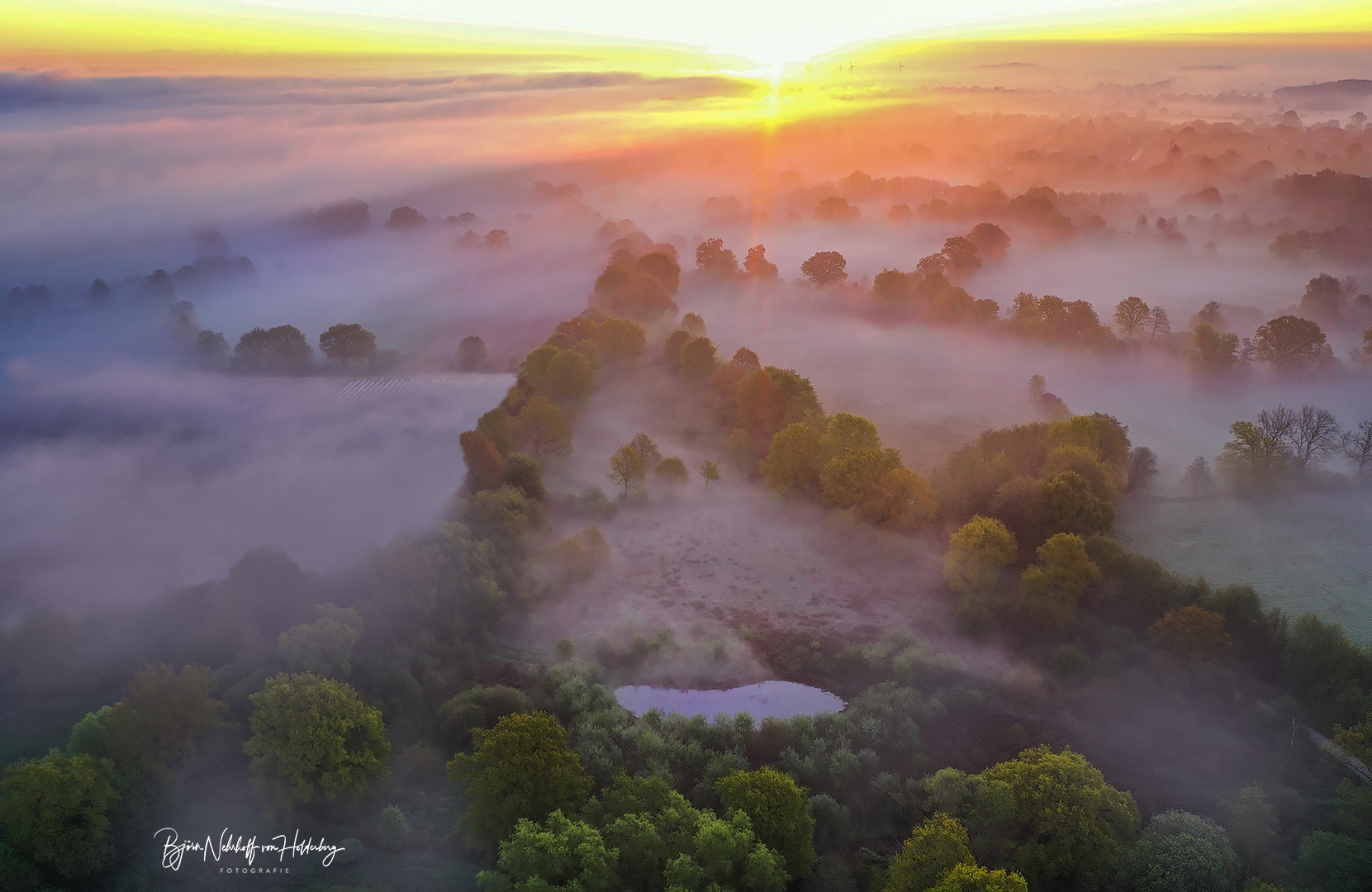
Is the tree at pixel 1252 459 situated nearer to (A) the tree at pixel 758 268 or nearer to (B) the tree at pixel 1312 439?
(B) the tree at pixel 1312 439

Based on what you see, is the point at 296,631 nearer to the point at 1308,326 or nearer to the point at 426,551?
the point at 426,551

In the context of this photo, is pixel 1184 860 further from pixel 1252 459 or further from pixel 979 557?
pixel 1252 459

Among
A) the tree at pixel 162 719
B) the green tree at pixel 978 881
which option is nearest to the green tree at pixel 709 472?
the tree at pixel 162 719

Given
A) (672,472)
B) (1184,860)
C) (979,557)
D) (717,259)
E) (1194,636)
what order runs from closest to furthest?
(1184,860) < (1194,636) < (979,557) < (672,472) < (717,259)

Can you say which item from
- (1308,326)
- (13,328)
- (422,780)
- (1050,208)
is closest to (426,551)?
(422,780)

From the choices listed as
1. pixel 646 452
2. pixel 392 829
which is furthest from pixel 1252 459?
pixel 392 829

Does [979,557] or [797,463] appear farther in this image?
[797,463]
